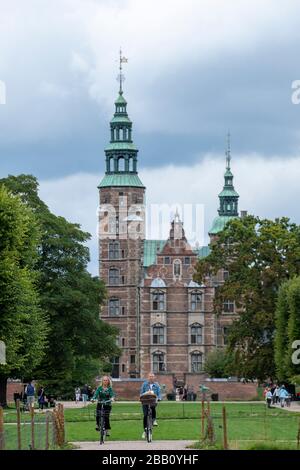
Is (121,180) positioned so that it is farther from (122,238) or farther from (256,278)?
(256,278)

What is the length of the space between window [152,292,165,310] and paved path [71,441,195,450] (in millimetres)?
94144

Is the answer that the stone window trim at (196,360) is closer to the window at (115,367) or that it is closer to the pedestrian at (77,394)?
the window at (115,367)

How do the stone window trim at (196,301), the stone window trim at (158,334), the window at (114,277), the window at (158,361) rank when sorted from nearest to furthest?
the window at (158,361), the stone window trim at (158,334), the stone window trim at (196,301), the window at (114,277)

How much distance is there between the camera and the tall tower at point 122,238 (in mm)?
131125

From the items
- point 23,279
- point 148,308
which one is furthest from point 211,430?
point 148,308

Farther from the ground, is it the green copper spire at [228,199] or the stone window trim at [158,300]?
the green copper spire at [228,199]

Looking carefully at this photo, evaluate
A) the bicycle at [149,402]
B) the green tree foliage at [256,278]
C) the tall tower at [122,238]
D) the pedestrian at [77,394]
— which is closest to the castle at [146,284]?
the tall tower at [122,238]

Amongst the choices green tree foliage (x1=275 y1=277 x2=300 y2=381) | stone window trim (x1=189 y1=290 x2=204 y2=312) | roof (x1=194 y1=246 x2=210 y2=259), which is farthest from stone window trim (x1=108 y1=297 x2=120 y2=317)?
green tree foliage (x1=275 y1=277 x2=300 y2=381)

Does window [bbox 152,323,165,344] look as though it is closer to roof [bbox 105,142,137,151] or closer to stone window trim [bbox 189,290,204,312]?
stone window trim [bbox 189,290,204,312]

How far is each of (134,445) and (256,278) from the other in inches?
1983

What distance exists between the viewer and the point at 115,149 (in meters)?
134

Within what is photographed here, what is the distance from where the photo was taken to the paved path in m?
28.1
